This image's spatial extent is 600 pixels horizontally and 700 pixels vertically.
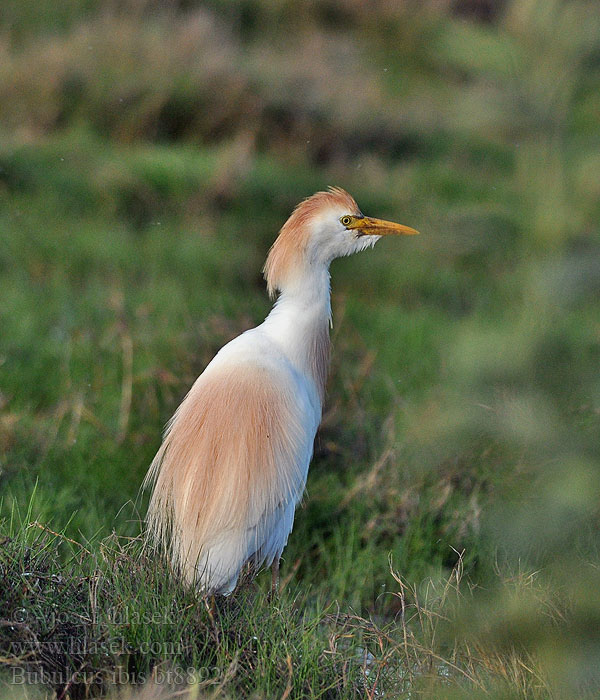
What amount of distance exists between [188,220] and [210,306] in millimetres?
1875

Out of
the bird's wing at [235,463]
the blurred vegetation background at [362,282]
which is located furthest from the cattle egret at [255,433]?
the blurred vegetation background at [362,282]

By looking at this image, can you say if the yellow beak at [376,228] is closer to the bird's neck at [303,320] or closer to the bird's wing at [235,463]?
the bird's neck at [303,320]

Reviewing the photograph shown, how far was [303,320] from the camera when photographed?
3014mm

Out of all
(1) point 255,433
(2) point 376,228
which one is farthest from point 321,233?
(1) point 255,433

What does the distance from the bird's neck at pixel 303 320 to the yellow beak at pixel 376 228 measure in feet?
0.55

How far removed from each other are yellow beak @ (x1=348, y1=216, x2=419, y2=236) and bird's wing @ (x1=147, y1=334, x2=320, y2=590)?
0.43 m

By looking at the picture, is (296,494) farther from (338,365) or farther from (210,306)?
(210,306)

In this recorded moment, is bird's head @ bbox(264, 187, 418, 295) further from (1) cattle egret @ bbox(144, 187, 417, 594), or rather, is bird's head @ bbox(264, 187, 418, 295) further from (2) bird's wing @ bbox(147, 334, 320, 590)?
(2) bird's wing @ bbox(147, 334, 320, 590)

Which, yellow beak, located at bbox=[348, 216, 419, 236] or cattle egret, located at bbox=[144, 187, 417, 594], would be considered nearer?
cattle egret, located at bbox=[144, 187, 417, 594]

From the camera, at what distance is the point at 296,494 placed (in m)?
2.93

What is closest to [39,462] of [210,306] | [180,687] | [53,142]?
[180,687]

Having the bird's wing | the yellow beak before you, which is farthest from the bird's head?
the bird's wing

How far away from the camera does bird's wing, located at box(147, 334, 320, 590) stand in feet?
9.20

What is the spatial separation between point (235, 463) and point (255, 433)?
0.10 meters
